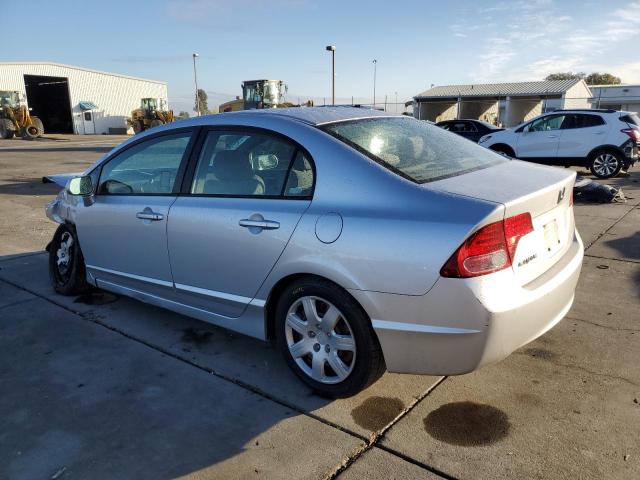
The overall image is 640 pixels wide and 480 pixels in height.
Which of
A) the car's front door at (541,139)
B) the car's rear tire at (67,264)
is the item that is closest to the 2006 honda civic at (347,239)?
the car's rear tire at (67,264)

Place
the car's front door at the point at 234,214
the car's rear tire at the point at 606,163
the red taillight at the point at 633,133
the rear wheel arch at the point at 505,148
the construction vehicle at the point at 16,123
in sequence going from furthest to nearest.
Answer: the construction vehicle at the point at 16,123 → the rear wheel arch at the point at 505,148 → the car's rear tire at the point at 606,163 → the red taillight at the point at 633,133 → the car's front door at the point at 234,214

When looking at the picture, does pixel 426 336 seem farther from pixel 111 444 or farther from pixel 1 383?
pixel 1 383

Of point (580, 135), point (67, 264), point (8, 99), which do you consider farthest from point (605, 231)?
point (8, 99)

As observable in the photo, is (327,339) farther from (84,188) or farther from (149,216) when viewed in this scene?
(84,188)

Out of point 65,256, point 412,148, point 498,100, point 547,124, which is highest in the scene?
point 498,100

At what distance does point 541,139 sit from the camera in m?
12.6

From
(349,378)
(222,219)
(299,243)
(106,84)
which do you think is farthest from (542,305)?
(106,84)

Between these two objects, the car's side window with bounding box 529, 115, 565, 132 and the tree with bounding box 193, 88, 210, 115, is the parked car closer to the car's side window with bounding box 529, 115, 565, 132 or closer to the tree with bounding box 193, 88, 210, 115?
the car's side window with bounding box 529, 115, 565, 132

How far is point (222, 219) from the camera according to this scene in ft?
9.98

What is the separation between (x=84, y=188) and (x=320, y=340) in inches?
95.4

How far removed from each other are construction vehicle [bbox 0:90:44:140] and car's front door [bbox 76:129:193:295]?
35840 millimetres

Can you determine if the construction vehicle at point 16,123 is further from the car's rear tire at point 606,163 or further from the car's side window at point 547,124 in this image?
the car's rear tire at point 606,163

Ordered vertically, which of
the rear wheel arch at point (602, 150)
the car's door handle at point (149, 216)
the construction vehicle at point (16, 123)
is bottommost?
the rear wheel arch at point (602, 150)

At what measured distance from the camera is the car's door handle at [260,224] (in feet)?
9.18
